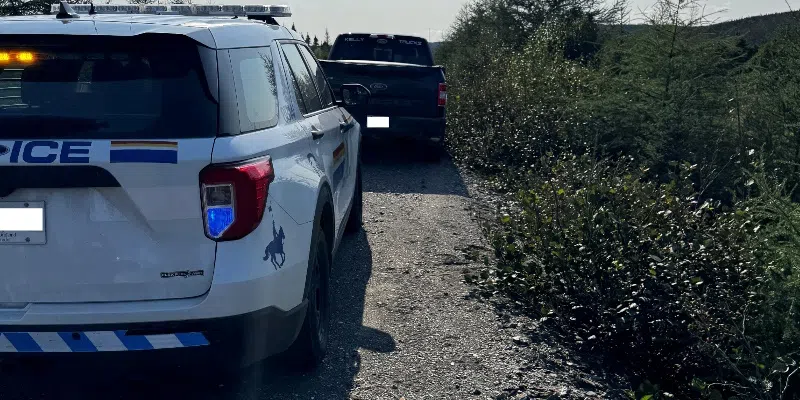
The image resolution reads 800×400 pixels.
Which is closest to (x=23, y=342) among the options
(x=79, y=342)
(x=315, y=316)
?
(x=79, y=342)

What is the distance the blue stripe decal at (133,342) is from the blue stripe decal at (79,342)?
119 millimetres

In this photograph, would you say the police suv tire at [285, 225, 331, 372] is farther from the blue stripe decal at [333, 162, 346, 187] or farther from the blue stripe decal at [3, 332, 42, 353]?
the blue stripe decal at [3, 332, 42, 353]

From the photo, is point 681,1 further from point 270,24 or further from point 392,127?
point 270,24

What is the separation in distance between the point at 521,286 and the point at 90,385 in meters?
2.91

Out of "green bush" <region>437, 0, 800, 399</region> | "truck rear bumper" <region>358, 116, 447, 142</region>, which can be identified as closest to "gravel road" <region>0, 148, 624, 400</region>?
"green bush" <region>437, 0, 800, 399</region>

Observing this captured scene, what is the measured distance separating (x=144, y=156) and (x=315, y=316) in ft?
4.90

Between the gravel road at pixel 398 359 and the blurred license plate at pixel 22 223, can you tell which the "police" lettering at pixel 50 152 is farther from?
the gravel road at pixel 398 359

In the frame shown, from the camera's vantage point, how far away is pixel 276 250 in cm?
360

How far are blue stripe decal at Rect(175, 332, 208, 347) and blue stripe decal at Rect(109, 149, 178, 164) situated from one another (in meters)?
0.72

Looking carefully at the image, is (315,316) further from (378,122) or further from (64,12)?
(378,122)

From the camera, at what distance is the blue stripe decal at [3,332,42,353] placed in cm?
333

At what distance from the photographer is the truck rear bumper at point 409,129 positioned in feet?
37.7

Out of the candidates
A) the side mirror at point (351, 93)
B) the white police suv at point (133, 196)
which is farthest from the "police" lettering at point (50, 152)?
the side mirror at point (351, 93)

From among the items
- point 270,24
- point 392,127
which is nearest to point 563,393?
point 270,24
